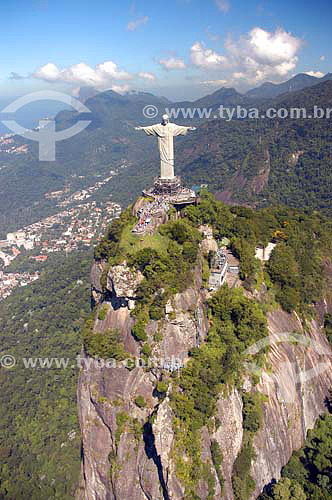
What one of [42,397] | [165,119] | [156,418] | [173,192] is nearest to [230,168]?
[173,192]

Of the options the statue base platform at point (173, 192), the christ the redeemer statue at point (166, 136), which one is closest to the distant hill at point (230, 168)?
the statue base platform at point (173, 192)

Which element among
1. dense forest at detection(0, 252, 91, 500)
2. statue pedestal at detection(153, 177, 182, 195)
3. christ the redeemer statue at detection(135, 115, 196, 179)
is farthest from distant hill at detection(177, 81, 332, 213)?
christ the redeemer statue at detection(135, 115, 196, 179)

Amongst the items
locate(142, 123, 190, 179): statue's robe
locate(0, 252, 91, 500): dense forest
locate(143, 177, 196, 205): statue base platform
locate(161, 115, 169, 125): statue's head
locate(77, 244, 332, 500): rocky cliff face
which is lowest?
locate(0, 252, 91, 500): dense forest

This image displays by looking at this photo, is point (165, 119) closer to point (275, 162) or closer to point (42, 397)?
point (42, 397)

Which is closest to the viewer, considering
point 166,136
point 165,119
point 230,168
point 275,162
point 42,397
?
point 165,119

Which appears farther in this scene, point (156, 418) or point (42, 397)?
point (42, 397)

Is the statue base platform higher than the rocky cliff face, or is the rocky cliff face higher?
the statue base platform

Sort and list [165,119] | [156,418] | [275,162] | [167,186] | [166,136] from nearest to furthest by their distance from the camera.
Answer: [156,418] → [165,119] → [166,136] → [167,186] → [275,162]

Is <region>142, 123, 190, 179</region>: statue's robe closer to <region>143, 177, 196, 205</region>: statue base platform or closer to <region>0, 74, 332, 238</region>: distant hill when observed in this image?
<region>143, 177, 196, 205</region>: statue base platform

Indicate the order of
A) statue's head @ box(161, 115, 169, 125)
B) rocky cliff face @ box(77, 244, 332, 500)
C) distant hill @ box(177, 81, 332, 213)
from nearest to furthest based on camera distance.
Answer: rocky cliff face @ box(77, 244, 332, 500) < statue's head @ box(161, 115, 169, 125) < distant hill @ box(177, 81, 332, 213)

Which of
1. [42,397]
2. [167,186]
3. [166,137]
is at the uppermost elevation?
[166,137]
